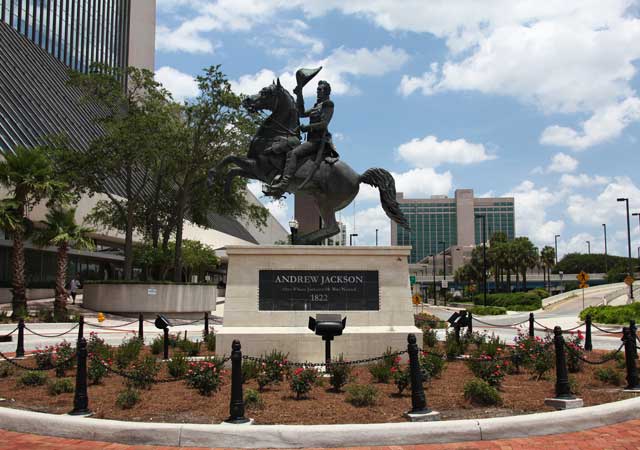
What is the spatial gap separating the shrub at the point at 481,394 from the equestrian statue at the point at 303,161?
20.1 feet

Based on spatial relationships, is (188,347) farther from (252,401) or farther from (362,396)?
(362,396)

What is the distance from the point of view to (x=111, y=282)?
35.8 metres

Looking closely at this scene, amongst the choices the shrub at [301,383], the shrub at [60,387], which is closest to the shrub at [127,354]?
the shrub at [60,387]

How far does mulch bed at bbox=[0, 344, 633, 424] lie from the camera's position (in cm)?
793

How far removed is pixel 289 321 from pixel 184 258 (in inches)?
1757

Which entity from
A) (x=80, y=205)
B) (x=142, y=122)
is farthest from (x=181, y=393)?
(x=80, y=205)

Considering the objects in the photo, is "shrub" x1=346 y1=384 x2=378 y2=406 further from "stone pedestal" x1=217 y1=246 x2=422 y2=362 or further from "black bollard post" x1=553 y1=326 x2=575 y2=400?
"stone pedestal" x1=217 y1=246 x2=422 y2=362

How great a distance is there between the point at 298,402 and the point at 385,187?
6770 millimetres

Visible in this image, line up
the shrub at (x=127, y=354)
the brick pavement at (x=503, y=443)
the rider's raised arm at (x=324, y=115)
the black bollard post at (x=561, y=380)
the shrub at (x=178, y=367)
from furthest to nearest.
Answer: the rider's raised arm at (x=324, y=115), the shrub at (x=127, y=354), the shrub at (x=178, y=367), the black bollard post at (x=561, y=380), the brick pavement at (x=503, y=443)

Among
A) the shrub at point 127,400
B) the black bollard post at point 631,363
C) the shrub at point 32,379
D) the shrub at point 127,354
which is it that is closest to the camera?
the shrub at point 127,400

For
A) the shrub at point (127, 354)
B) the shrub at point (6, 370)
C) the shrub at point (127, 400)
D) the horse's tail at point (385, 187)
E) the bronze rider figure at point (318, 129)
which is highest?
the bronze rider figure at point (318, 129)

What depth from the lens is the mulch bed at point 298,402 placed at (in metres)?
7.93

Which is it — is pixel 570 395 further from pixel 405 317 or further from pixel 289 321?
pixel 289 321

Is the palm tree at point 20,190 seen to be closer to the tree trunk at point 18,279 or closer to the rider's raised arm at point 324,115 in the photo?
the tree trunk at point 18,279
